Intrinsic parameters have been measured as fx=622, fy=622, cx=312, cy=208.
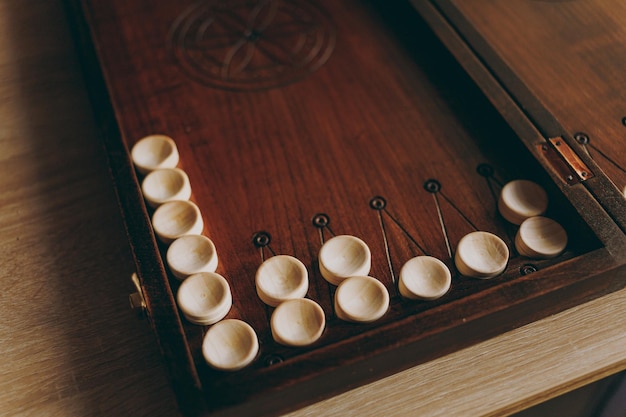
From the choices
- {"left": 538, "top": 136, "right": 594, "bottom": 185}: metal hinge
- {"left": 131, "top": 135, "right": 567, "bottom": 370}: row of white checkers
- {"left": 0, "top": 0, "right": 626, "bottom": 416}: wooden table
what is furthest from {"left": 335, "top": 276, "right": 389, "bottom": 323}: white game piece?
{"left": 538, "top": 136, "right": 594, "bottom": 185}: metal hinge

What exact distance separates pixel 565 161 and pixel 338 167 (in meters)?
0.44

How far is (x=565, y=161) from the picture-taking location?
1108mm

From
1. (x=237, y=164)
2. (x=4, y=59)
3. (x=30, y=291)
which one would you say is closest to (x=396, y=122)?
(x=237, y=164)

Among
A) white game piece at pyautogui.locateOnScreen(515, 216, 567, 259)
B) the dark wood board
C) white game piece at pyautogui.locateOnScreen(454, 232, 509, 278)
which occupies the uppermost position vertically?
the dark wood board

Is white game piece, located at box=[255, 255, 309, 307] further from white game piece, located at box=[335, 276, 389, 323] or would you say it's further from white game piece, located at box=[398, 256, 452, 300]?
white game piece, located at box=[398, 256, 452, 300]

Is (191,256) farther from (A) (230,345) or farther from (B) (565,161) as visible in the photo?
(B) (565,161)

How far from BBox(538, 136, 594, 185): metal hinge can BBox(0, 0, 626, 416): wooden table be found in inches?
8.7

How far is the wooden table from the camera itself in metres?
1.02

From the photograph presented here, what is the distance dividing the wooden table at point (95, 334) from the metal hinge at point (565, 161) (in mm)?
221

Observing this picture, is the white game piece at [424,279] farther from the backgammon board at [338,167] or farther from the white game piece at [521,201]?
the white game piece at [521,201]

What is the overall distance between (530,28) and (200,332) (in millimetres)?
1033

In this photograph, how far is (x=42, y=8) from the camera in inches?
71.7

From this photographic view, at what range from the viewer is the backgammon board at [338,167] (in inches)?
37.9

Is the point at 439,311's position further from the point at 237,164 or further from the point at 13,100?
the point at 13,100
